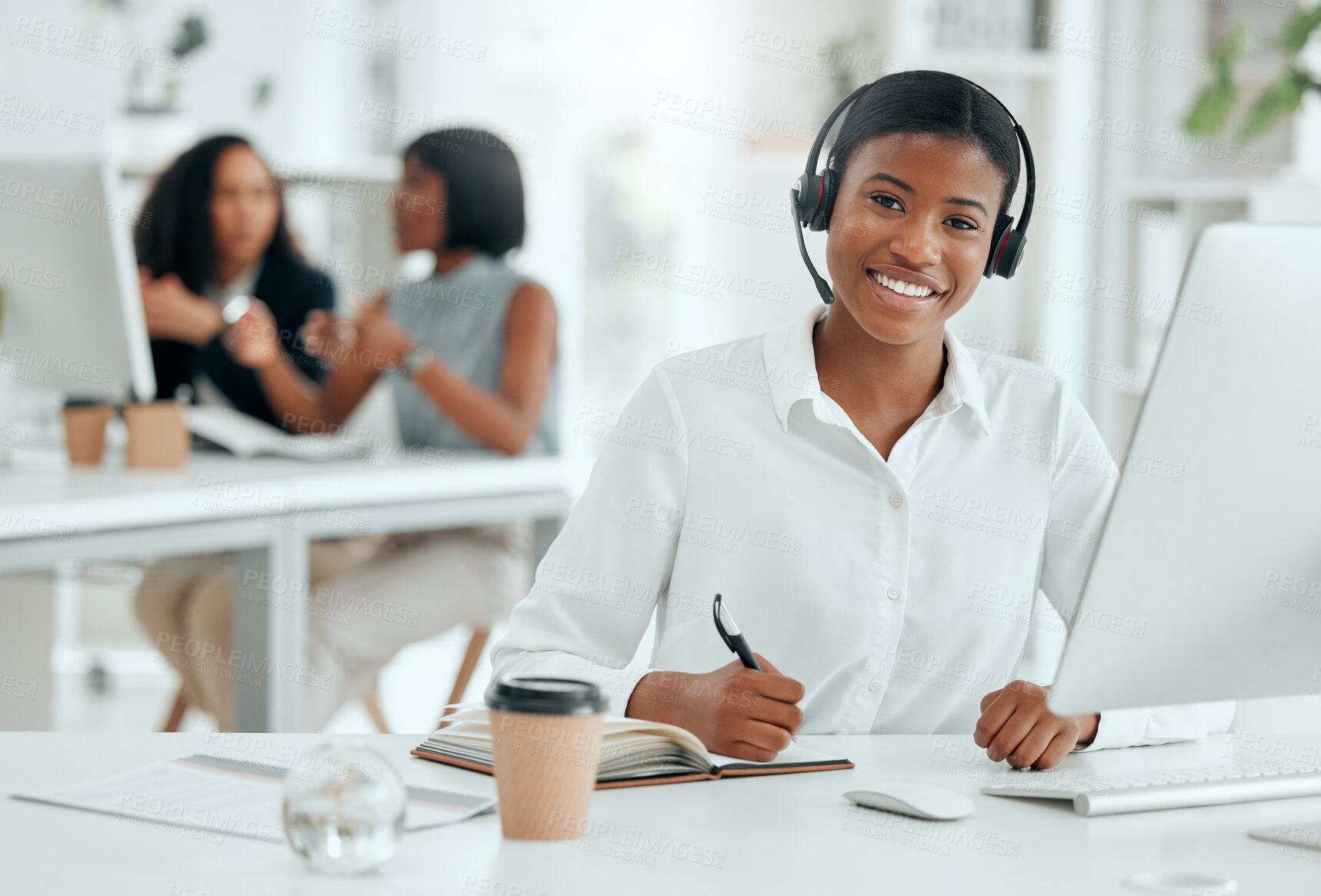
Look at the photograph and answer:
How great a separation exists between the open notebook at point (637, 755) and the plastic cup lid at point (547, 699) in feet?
0.41

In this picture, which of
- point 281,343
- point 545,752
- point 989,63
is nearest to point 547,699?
point 545,752

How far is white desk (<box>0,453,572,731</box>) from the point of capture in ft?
6.55

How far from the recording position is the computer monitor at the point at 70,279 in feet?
7.51

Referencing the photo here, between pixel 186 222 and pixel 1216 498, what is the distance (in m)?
2.59

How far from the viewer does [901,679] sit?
4.27 ft

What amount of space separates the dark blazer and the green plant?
1934 mm

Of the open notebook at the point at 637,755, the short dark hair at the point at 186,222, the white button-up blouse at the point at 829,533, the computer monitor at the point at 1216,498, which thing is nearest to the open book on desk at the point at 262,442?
the short dark hair at the point at 186,222

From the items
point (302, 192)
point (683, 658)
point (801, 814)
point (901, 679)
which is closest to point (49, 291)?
point (302, 192)

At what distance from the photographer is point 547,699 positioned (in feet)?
2.60

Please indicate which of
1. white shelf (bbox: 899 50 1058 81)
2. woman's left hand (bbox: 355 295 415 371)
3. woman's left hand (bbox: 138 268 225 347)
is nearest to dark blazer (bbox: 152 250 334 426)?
woman's left hand (bbox: 138 268 225 347)

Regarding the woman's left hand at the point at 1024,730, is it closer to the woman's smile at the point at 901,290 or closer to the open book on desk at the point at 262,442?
the woman's smile at the point at 901,290

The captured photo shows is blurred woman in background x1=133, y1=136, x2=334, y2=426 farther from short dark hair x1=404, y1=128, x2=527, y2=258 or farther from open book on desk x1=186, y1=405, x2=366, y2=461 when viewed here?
short dark hair x1=404, y1=128, x2=527, y2=258

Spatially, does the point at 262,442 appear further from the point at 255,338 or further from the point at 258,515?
the point at 258,515

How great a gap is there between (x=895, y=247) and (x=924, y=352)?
0.44ft
